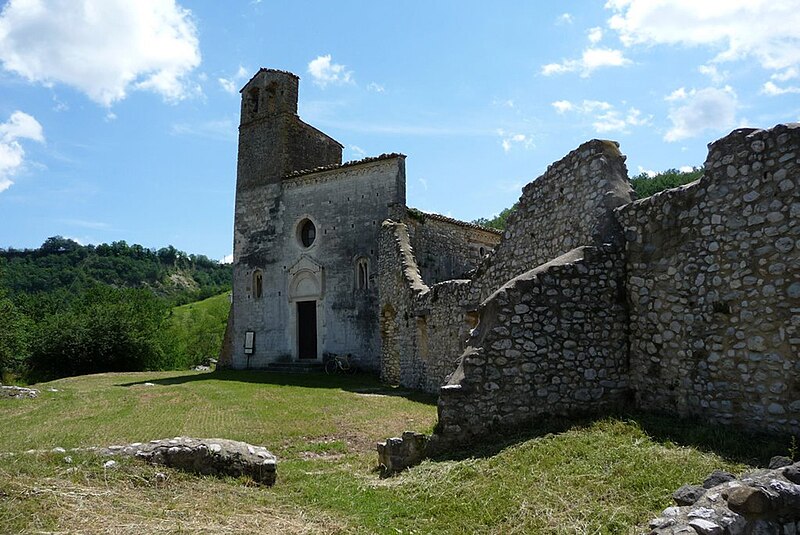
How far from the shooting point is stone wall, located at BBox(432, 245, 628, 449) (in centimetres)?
772

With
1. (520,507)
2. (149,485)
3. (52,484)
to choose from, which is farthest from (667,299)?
(52,484)

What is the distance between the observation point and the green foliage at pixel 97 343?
107 ft

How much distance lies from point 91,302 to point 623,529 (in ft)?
154

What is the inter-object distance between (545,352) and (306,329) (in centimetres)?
1915

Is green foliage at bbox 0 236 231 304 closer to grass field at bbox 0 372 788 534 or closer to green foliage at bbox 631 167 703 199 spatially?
green foliage at bbox 631 167 703 199

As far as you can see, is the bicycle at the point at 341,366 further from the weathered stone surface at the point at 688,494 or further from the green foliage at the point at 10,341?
the weathered stone surface at the point at 688,494

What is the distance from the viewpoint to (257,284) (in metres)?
27.8

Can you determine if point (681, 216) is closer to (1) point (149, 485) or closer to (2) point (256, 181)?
(1) point (149, 485)

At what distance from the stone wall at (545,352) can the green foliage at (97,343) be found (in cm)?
3135

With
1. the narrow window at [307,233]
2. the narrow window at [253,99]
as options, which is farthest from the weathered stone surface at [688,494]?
the narrow window at [253,99]

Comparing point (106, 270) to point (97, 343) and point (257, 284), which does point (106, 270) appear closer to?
point (97, 343)

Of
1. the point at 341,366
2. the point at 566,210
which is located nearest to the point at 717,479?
the point at 566,210

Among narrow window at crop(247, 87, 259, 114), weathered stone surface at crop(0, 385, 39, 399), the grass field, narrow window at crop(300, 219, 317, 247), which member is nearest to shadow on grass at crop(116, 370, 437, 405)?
weathered stone surface at crop(0, 385, 39, 399)

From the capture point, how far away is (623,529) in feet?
15.5
